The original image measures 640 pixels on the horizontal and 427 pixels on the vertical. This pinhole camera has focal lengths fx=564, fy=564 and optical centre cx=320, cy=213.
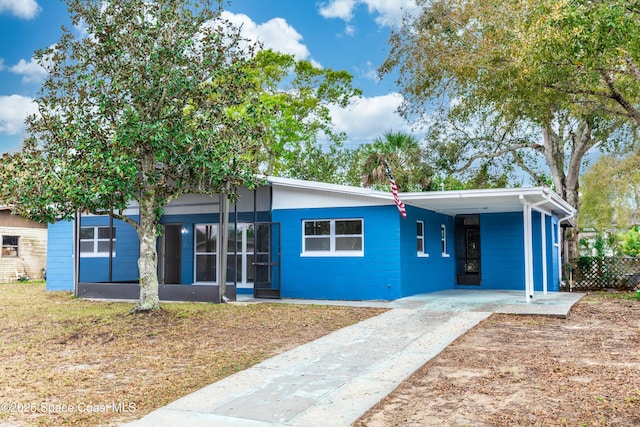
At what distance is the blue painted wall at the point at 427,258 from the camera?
14.0 meters

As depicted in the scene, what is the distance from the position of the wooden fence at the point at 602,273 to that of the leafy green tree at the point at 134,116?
1222cm

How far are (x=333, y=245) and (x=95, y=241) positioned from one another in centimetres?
869

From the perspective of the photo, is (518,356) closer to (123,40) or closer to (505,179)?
(123,40)

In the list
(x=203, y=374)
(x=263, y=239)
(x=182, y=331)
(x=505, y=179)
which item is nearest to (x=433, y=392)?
(x=203, y=374)

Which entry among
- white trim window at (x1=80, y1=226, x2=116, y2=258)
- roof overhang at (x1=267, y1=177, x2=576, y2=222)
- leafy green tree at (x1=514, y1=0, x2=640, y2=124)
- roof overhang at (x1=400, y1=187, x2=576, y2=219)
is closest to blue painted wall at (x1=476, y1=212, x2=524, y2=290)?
roof overhang at (x1=400, y1=187, x2=576, y2=219)

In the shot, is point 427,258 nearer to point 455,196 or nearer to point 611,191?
point 455,196

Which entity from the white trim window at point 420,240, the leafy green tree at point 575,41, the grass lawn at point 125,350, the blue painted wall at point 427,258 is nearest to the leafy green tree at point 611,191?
the blue painted wall at point 427,258

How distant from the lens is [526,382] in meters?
5.91

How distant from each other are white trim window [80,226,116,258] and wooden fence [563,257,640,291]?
581 inches

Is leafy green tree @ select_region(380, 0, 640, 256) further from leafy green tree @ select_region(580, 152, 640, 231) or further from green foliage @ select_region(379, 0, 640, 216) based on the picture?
leafy green tree @ select_region(580, 152, 640, 231)

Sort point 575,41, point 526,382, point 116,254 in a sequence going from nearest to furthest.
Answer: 1. point 526,382
2. point 575,41
3. point 116,254

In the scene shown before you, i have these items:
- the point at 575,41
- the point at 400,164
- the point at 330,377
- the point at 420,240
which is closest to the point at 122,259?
the point at 420,240

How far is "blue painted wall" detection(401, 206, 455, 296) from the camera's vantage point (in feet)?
46.0

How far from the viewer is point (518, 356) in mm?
7238
